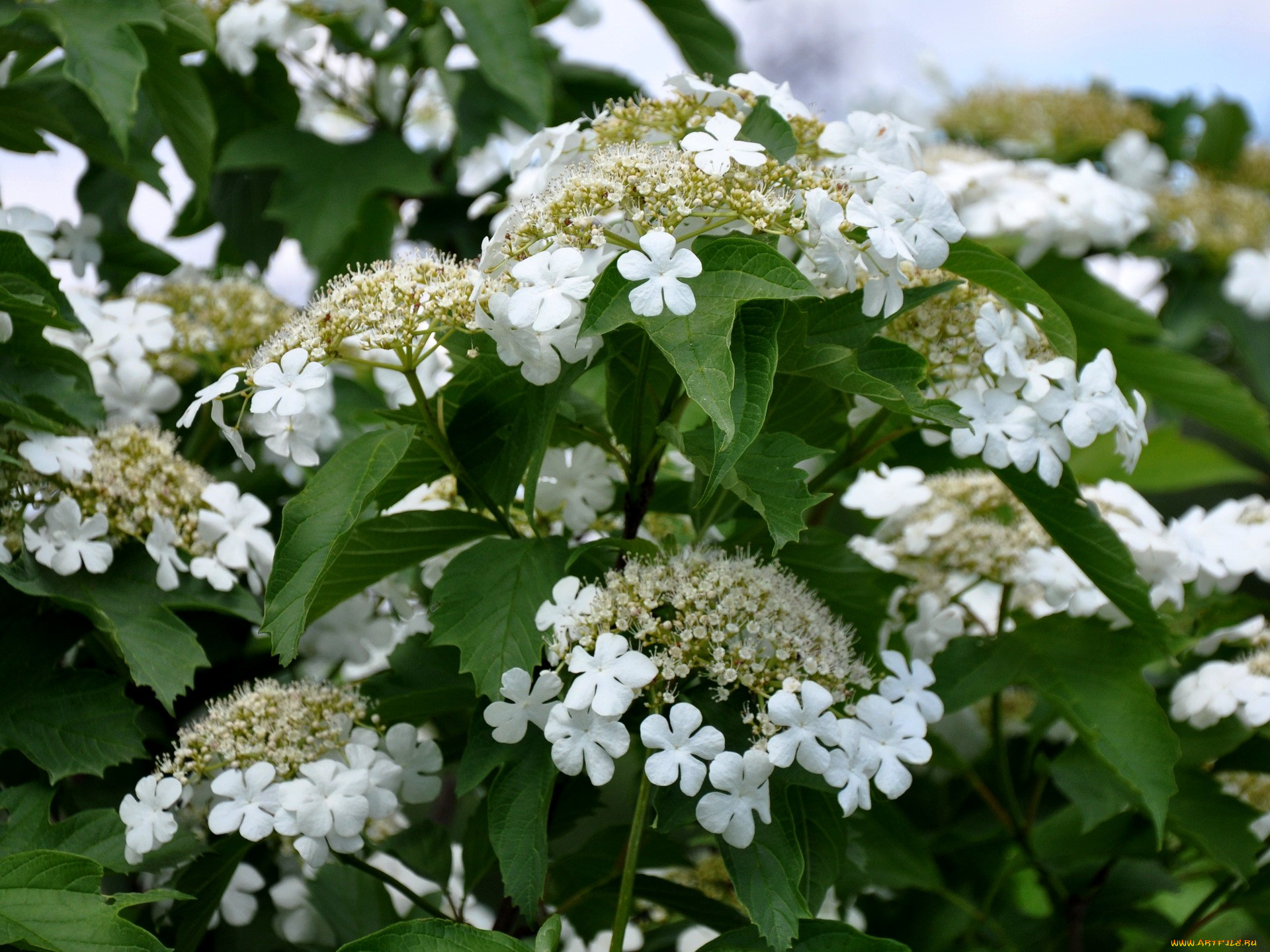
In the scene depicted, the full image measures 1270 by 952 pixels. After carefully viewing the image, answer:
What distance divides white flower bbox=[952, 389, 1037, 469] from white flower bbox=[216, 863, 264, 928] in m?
0.58

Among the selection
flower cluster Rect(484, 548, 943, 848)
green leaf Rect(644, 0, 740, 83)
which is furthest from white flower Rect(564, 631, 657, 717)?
green leaf Rect(644, 0, 740, 83)

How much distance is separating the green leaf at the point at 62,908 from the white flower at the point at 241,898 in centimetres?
19

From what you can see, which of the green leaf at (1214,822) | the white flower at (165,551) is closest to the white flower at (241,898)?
the white flower at (165,551)

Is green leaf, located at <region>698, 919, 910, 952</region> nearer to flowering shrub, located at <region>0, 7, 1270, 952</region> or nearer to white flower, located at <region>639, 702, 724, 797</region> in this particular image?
flowering shrub, located at <region>0, 7, 1270, 952</region>

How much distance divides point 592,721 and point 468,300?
23 centimetres

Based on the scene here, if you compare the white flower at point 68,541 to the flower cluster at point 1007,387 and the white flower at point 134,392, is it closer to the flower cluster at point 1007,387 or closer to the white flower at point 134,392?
the white flower at point 134,392

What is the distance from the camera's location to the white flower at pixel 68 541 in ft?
2.51

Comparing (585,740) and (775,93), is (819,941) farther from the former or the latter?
(775,93)

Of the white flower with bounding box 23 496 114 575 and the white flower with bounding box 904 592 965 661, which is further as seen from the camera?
the white flower with bounding box 904 592 965 661

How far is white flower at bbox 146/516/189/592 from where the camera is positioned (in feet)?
2.59

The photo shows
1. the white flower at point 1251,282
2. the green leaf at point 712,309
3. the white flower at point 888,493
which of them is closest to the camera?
the green leaf at point 712,309

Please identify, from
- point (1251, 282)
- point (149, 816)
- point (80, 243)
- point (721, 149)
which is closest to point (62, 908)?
point (149, 816)

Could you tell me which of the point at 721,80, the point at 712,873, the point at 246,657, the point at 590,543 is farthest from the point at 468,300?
the point at 721,80

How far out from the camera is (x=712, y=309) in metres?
0.59
